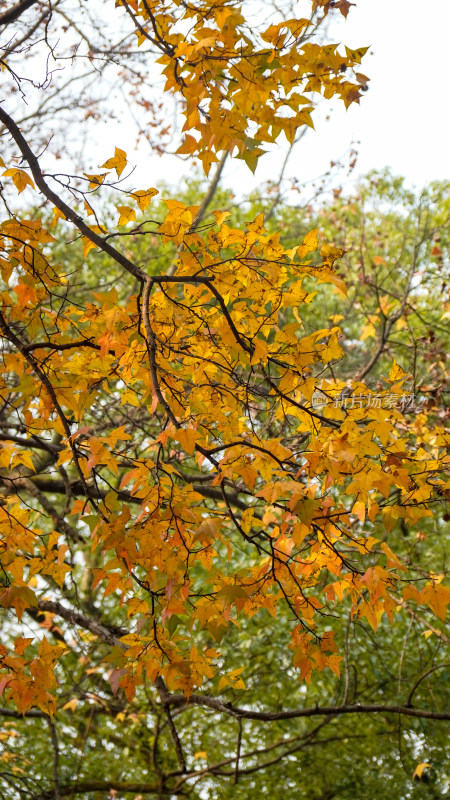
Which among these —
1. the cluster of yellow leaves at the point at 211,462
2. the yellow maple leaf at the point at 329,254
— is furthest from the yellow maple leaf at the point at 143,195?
the yellow maple leaf at the point at 329,254

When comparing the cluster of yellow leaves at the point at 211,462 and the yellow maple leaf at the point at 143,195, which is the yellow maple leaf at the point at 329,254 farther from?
the yellow maple leaf at the point at 143,195

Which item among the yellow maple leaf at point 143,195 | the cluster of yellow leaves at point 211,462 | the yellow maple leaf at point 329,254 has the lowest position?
the cluster of yellow leaves at point 211,462

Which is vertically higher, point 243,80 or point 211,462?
point 243,80

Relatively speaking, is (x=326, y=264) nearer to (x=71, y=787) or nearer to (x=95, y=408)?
(x=95, y=408)

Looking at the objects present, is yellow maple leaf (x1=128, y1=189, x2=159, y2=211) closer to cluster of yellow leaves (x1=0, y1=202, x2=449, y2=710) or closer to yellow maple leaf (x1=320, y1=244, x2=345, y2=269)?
cluster of yellow leaves (x1=0, y1=202, x2=449, y2=710)

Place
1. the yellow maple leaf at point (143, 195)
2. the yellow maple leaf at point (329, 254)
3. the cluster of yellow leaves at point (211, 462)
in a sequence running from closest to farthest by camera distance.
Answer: the cluster of yellow leaves at point (211, 462) < the yellow maple leaf at point (329, 254) < the yellow maple leaf at point (143, 195)

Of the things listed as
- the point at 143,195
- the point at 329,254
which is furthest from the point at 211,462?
the point at 143,195

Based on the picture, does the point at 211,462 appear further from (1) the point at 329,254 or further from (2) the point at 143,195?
(2) the point at 143,195

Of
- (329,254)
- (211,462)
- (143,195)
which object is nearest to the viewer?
(211,462)

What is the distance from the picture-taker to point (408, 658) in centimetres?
523

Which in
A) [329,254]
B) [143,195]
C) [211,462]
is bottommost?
[211,462]

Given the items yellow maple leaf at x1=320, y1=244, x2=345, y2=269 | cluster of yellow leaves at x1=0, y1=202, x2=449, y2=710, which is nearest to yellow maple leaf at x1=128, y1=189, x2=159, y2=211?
cluster of yellow leaves at x1=0, y1=202, x2=449, y2=710

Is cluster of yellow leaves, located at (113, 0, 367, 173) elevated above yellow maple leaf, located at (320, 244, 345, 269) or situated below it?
above

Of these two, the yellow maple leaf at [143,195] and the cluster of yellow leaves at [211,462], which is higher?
the yellow maple leaf at [143,195]
